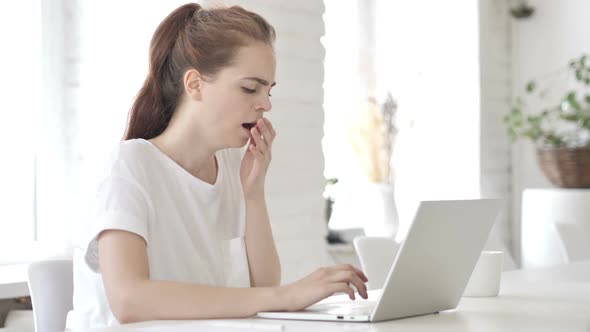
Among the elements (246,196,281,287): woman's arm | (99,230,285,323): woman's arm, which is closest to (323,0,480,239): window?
(246,196,281,287): woman's arm

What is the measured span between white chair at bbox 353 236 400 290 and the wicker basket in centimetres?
244

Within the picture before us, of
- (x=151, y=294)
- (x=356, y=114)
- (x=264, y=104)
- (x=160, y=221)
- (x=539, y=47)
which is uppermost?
(x=539, y=47)

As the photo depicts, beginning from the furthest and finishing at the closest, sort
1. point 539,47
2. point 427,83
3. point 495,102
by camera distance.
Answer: point 539,47 → point 495,102 → point 427,83

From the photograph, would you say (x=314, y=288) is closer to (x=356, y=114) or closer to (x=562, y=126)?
(x=356, y=114)

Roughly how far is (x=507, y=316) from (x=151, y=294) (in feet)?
1.99

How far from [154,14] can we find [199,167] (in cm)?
126

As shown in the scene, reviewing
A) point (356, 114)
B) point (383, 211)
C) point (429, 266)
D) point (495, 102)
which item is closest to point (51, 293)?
point (429, 266)

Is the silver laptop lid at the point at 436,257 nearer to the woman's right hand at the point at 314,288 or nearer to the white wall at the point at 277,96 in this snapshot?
the woman's right hand at the point at 314,288

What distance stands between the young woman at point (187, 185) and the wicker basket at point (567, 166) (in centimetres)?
287

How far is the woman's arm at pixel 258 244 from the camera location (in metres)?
2.14

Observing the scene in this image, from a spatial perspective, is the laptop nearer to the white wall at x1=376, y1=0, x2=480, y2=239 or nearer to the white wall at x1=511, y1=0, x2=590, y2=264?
the white wall at x1=376, y1=0, x2=480, y2=239

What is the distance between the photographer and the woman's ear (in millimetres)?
1972

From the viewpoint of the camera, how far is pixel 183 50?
2025 millimetres

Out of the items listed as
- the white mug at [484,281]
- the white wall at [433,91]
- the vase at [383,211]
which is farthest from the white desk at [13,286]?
the white wall at [433,91]
